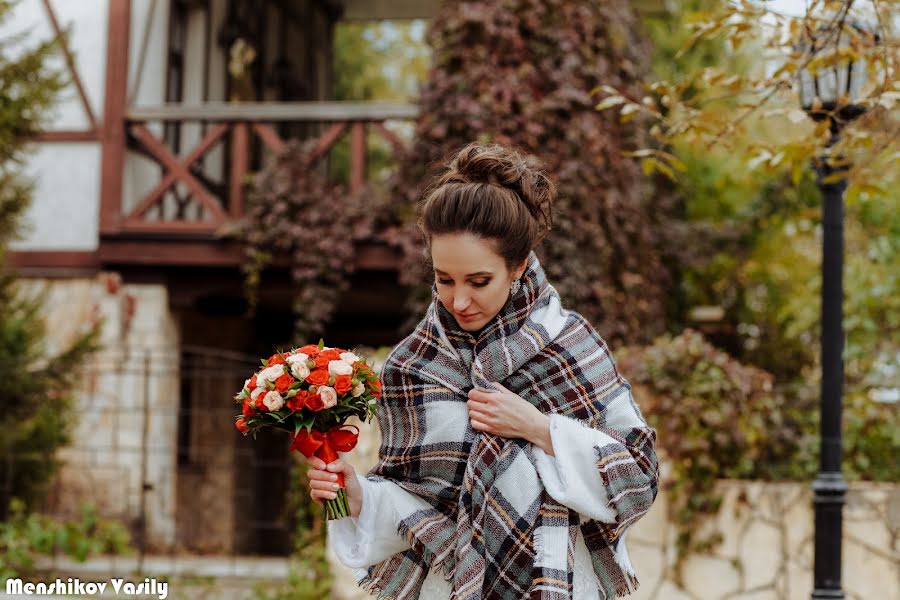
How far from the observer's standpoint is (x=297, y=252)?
8.92 meters

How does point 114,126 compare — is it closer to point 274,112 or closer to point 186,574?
point 274,112

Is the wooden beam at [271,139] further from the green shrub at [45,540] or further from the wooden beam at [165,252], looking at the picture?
the green shrub at [45,540]

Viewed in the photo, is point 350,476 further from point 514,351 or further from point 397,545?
point 514,351

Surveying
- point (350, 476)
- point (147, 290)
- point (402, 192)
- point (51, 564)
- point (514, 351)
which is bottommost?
point (51, 564)

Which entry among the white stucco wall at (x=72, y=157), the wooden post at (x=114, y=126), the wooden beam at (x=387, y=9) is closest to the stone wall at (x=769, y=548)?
the wooden post at (x=114, y=126)

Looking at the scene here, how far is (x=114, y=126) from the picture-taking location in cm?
960

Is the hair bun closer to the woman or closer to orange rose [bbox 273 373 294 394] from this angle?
the woman

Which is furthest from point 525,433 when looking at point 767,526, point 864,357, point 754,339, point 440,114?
point 754,339

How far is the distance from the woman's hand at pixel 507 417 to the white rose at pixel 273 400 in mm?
447

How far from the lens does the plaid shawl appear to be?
9.18ft

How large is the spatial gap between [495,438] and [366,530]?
1.33 ft

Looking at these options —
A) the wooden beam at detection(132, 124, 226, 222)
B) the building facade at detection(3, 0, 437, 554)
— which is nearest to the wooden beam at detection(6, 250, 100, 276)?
the building facade at detection(3, 0, 437, 554)

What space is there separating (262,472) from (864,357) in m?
7.29

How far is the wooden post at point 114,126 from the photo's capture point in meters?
9.57
